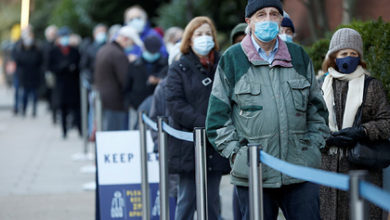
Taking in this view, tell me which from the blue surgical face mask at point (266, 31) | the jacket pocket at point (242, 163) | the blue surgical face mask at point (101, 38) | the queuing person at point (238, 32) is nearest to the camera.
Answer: the jacket pocket at point (242, 163)

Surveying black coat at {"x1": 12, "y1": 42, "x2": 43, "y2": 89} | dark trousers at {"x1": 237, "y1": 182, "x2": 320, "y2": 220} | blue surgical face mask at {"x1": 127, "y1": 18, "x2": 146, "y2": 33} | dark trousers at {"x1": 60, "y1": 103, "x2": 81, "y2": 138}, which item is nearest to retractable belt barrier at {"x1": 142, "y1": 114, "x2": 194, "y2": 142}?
dark trousers at {"x1": 237, "y1": 182, "x2": 320, "y2": 220}

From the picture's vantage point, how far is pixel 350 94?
17.5 ft

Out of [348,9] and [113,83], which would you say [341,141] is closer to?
[348,9]

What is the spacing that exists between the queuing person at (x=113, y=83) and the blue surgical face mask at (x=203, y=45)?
459cm

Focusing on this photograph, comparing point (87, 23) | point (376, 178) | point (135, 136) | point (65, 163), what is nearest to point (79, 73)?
point (65, 163)

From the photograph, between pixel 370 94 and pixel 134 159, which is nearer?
pixel 370 94

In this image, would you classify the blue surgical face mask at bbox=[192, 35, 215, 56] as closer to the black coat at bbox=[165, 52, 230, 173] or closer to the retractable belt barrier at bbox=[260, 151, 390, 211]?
the black coat at bbox=[165, 52, 230, 173]

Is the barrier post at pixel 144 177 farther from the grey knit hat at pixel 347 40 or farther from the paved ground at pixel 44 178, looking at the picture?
the grey knit hat at pixel 347 40

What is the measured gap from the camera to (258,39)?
4.65m

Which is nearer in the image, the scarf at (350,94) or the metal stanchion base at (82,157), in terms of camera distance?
the scarf at (350,94)

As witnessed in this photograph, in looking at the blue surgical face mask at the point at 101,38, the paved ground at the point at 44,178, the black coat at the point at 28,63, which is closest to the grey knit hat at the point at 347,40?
the paved ground at the point at 44,178

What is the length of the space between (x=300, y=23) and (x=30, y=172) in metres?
5.47

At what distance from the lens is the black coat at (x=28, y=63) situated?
19672 mm

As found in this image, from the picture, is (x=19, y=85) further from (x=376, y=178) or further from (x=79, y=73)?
(x=376, y=178)
